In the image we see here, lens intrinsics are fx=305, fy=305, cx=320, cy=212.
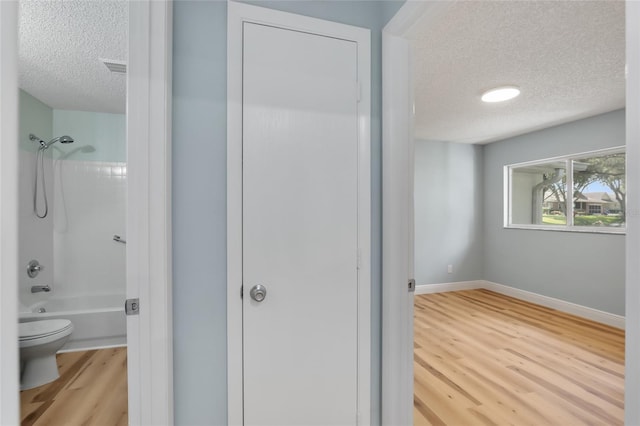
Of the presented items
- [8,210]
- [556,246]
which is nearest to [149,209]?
[8,210]

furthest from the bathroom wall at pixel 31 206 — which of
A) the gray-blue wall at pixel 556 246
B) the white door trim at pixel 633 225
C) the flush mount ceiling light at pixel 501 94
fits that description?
the gray-blue wall at pixel 556 246

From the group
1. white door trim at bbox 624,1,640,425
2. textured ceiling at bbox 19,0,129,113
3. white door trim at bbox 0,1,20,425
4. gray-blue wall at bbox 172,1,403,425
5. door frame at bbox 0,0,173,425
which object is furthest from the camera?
textured ceiling at bbox 19,0,129,113

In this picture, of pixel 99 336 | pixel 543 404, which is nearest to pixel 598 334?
pixel 543 404

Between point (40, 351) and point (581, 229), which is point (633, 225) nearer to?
point (40, 351)

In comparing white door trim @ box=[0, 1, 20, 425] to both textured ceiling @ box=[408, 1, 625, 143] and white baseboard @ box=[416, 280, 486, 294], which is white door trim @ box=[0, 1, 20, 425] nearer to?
textured ceiling @ box=[408, 1, 625, 143]

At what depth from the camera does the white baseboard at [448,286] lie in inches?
191

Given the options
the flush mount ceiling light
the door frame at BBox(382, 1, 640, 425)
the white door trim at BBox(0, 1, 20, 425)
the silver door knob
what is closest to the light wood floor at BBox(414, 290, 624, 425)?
the door frame at BBox(382, 1, 640, 425)

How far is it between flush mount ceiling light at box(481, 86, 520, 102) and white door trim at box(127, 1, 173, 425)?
9.39 feet

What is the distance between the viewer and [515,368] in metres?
2.52

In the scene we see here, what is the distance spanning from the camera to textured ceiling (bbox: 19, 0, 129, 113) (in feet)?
5.70

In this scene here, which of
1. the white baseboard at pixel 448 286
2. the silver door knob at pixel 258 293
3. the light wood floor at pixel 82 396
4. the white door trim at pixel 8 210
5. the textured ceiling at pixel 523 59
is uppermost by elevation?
the textured ceiling at pixel 523 59

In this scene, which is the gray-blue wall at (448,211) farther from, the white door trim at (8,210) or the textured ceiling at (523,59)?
the white door trim at (8,210)

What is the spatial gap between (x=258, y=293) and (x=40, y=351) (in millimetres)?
2136

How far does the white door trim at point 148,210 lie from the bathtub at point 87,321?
233 centimetres
